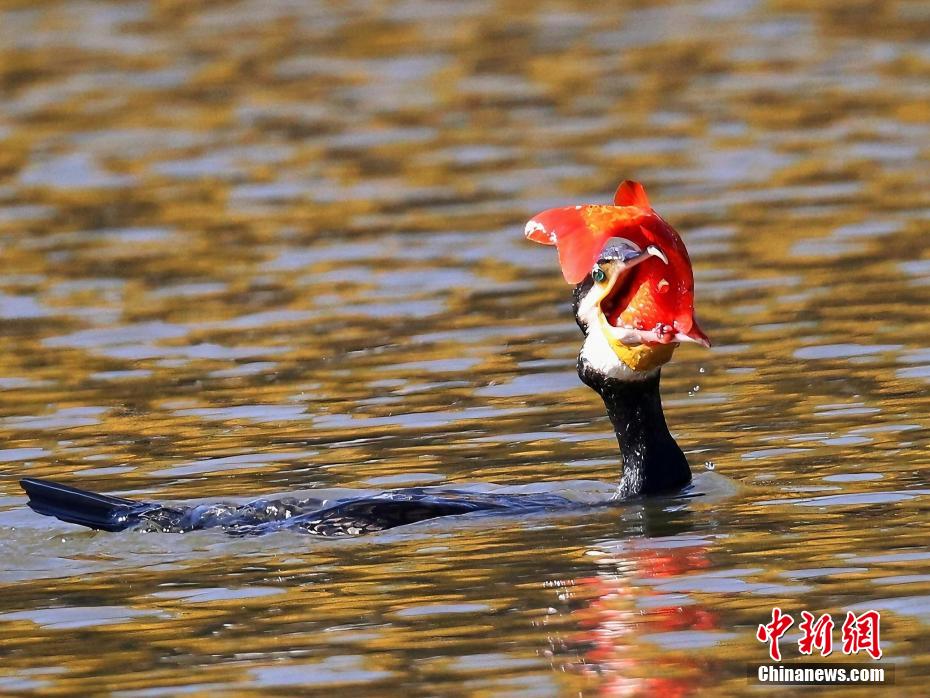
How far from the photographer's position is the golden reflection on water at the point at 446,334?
710 centimetres

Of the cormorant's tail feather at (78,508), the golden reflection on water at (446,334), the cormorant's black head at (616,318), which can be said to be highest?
the cormorant's black head at (616,318)

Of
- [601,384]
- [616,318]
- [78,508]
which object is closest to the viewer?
[616,318]

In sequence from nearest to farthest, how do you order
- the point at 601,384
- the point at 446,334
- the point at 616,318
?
1. the point at 616,318
2. the point at 601,384
3. the point at 446,334

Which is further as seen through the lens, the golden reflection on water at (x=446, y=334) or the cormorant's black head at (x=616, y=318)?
the cormorant's black head at (x=616, y=318)

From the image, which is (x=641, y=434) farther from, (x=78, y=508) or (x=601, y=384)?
(x=78, y=508)

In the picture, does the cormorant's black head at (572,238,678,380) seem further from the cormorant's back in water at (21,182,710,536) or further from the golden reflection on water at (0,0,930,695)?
the golden reflection on water at (0,0,930,695)

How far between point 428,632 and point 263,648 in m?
0.51

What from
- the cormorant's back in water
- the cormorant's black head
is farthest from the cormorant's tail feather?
the cormorant's black head

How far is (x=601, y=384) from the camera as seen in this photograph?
8.55 m

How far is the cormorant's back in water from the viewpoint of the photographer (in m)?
8.12

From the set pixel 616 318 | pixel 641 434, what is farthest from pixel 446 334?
pixel 616 318

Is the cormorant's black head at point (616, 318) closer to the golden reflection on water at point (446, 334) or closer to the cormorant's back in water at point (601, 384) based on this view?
the cormorant's back in water at point (601, 384)

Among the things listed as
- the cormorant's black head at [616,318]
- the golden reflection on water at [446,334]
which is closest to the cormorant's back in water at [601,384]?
the cormorant's black head at [616,318]

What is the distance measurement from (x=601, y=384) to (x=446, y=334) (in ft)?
13.0
